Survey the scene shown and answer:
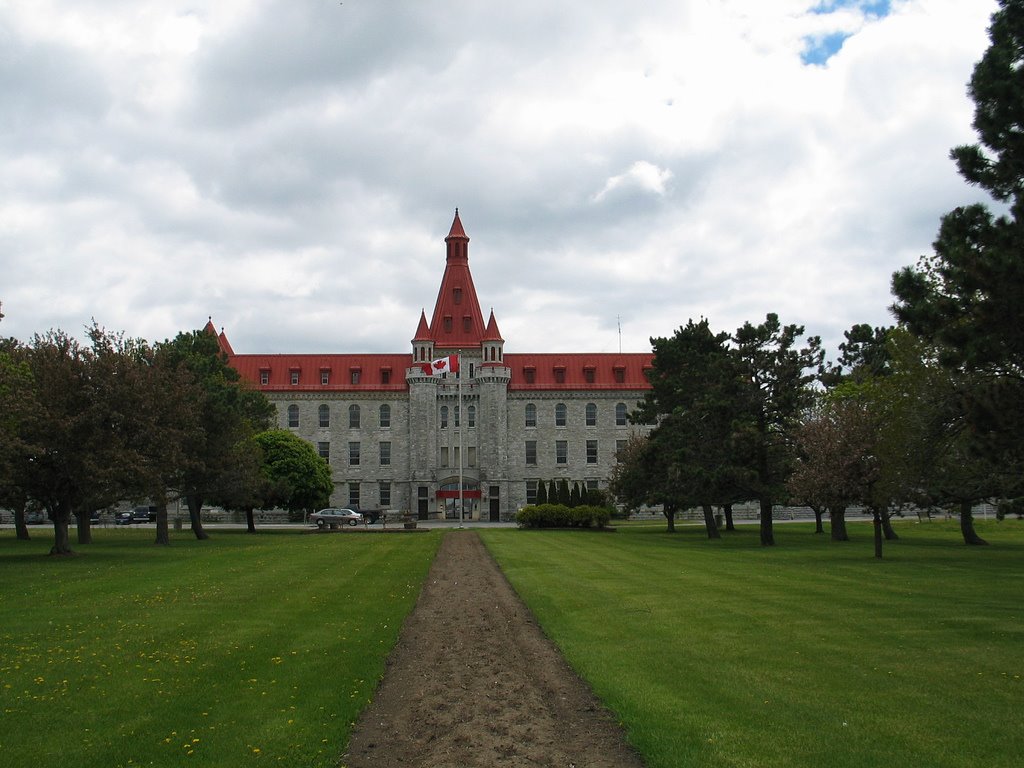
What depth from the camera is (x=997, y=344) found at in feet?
46.2

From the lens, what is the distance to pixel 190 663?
12.1m

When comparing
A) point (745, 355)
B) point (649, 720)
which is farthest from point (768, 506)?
point (649, 720)

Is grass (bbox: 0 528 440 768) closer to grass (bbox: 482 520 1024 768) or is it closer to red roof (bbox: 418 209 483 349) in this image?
grass (bbox: 482 520 1024 768)

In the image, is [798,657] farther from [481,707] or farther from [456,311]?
[456,311]

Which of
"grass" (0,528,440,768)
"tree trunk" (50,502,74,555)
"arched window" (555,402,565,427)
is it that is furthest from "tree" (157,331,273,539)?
"arched window" (555,402,565,427)

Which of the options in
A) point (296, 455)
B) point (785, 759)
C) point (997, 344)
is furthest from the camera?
point (296, 455)

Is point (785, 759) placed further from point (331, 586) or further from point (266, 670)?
point (331, 586)

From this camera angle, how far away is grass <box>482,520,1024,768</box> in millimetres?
8453

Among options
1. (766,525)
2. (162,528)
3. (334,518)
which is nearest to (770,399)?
(766,525)

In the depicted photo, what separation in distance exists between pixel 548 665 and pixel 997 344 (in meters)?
8.83

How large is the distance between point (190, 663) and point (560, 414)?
7309 centimetres

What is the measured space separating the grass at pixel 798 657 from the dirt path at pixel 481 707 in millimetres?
400

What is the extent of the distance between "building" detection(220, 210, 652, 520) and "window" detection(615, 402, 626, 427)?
99mm

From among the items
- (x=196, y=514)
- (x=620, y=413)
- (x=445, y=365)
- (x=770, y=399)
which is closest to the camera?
(x=770, y=399)
